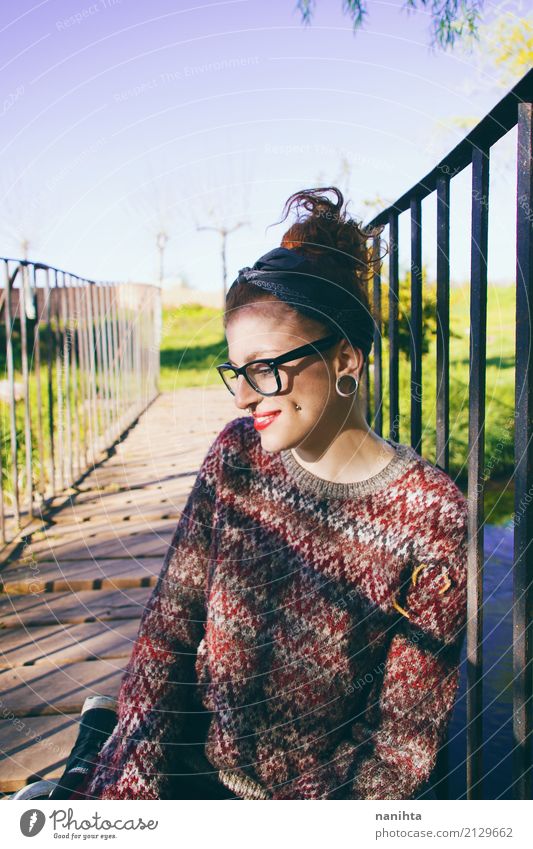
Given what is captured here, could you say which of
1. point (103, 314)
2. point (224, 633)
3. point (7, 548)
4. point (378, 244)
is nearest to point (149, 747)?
point (224, 633)

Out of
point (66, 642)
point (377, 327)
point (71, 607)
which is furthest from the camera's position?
point (71, 607)

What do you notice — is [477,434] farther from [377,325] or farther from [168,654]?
[168,654]

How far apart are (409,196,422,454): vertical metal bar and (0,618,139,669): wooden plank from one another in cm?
102

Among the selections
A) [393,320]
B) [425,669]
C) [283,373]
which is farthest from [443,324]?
[425,669]

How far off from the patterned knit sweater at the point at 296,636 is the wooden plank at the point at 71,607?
3.46ft

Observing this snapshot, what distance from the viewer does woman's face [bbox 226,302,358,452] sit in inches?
46.6

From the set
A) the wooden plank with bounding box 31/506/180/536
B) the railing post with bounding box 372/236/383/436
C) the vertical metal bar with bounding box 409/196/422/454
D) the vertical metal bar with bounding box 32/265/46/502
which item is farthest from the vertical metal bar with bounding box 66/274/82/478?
the vertical metal bar with bounding box 409/196/422/454

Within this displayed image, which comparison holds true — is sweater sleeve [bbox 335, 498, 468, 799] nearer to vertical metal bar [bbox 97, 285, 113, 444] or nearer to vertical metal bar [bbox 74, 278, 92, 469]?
vertical metal bar [bbox 74, 278, 92, 469]

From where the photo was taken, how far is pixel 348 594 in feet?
3.97

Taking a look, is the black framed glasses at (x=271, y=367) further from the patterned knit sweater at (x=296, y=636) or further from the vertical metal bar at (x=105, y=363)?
the vertical metal bar at (x=105, y=363)

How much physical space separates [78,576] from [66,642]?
53cm

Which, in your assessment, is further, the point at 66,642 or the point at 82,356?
the point at 82,356

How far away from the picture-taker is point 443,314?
1327mm

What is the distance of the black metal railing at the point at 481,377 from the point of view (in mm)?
911
